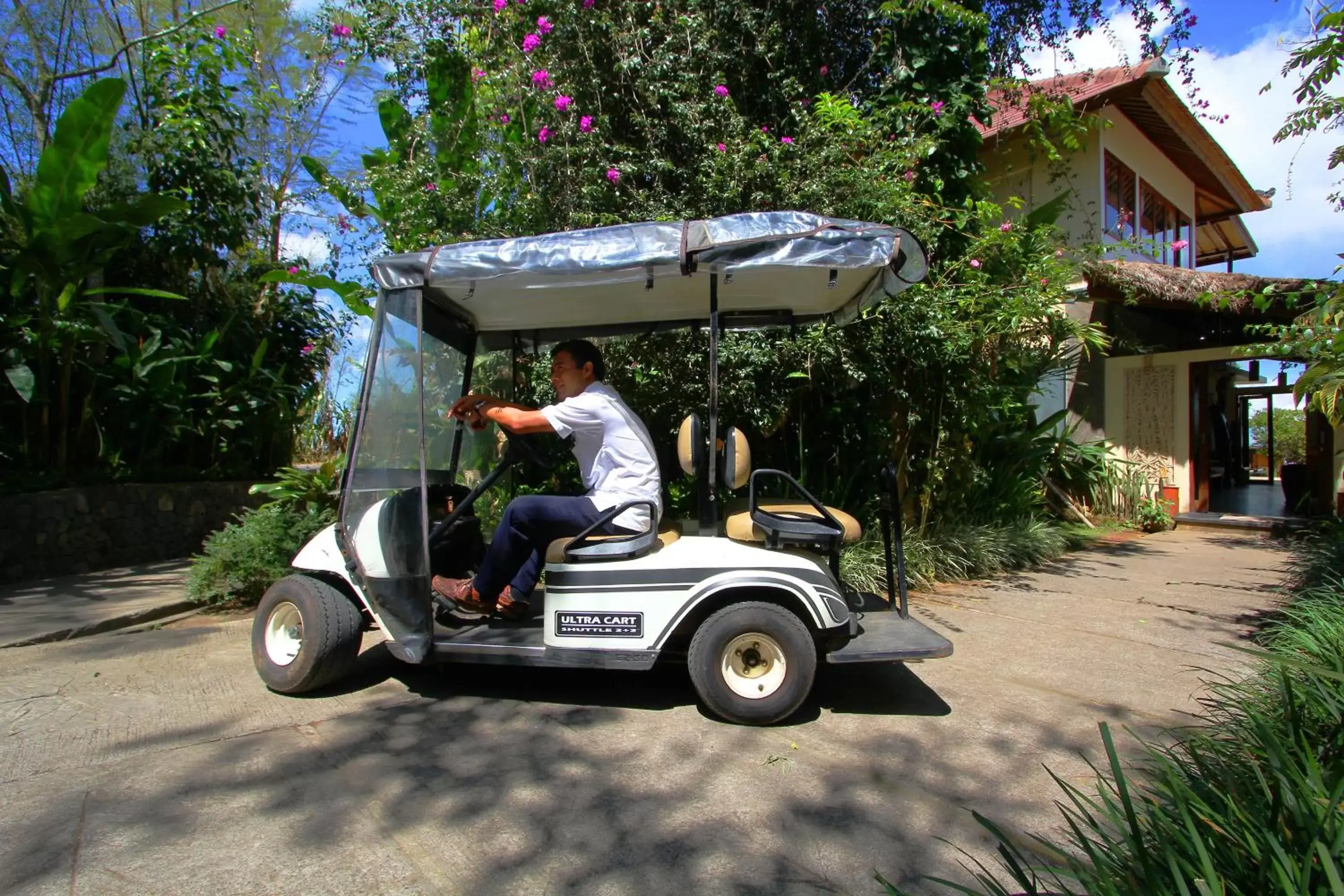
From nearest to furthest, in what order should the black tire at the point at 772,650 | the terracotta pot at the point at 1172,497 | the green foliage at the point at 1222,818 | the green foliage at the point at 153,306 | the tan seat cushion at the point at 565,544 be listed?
the green foliage at the point at 1222,818
the black tire at the point at 772,650
the tan seat cushion at the point at 565,544
the green foliage at the point at 153,306
the terracotta pot at the point at 1172,497

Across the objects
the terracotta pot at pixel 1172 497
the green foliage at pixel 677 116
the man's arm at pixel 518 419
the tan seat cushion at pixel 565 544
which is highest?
the green foliage at pixel 677 116

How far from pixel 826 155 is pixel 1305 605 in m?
4.33

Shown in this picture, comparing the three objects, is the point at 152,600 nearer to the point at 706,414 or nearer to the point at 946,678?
the point at 706,414

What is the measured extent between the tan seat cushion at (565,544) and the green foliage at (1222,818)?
182 cm

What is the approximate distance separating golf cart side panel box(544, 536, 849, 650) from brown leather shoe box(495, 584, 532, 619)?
0.45 metres

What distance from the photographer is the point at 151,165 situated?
8.98 m

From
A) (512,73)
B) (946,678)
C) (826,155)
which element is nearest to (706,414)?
(826,155)

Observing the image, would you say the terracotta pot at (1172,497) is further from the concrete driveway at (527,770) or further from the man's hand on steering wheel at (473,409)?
the man's hand on steering wheel at (473,409)

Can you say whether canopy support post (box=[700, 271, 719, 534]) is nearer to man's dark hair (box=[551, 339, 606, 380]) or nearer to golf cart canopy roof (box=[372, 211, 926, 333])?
golf cart canopy roof (box=[372, 211, 926, 333])

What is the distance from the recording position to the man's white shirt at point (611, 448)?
4.05 m

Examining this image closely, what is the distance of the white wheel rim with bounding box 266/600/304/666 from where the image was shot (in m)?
4.11

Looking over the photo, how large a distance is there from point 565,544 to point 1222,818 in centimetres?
262

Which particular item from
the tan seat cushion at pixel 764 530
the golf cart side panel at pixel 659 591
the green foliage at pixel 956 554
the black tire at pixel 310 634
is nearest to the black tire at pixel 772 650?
the golf cart side panel at pixel 659 591

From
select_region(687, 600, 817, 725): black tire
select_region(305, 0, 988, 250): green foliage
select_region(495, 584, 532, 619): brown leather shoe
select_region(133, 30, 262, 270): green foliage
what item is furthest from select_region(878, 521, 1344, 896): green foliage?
select_region(133, 30, 262, 270): green foliage
